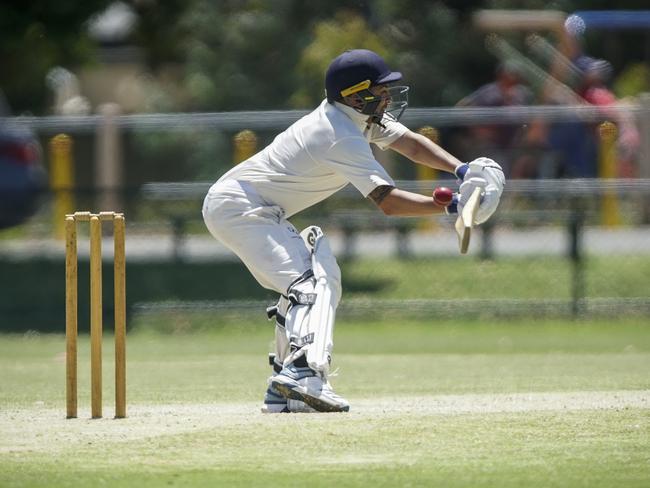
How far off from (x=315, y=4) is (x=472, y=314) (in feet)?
36.0

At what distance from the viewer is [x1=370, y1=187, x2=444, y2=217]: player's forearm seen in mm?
7590

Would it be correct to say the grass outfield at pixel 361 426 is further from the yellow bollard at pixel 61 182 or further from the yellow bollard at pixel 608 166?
the yellow bollard at pixel 61 182

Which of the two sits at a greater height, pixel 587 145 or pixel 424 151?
pixel 587 145

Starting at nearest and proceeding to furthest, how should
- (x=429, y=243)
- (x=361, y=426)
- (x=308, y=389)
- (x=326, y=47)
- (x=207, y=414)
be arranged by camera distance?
1. (x=361, y=426)
2. (x=308, y=389)
3. (x=207, y=414)
4. (x=429, y=243)
5. (x=326, y=47)

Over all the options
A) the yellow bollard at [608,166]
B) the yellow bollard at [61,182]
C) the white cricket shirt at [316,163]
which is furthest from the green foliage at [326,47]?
the white cricket shirt at [316,163]

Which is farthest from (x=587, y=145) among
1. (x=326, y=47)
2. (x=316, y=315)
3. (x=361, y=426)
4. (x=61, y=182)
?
(x=361, y=426)

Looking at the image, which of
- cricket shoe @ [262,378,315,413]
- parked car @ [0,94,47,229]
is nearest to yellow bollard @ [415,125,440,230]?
parked car @ [0,94,47,229]

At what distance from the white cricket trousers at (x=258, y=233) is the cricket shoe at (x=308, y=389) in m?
0.47

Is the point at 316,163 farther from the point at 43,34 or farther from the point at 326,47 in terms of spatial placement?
the point at 326,47

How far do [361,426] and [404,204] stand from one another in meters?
1.23

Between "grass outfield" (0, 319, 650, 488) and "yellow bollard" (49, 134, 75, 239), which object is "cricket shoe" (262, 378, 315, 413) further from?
"yellow bollard" (49, 134, 75, 239)

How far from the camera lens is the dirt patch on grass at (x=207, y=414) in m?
7.07

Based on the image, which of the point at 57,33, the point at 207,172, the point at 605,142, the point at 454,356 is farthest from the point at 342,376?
the point at 207,172

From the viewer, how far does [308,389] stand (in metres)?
7.65
